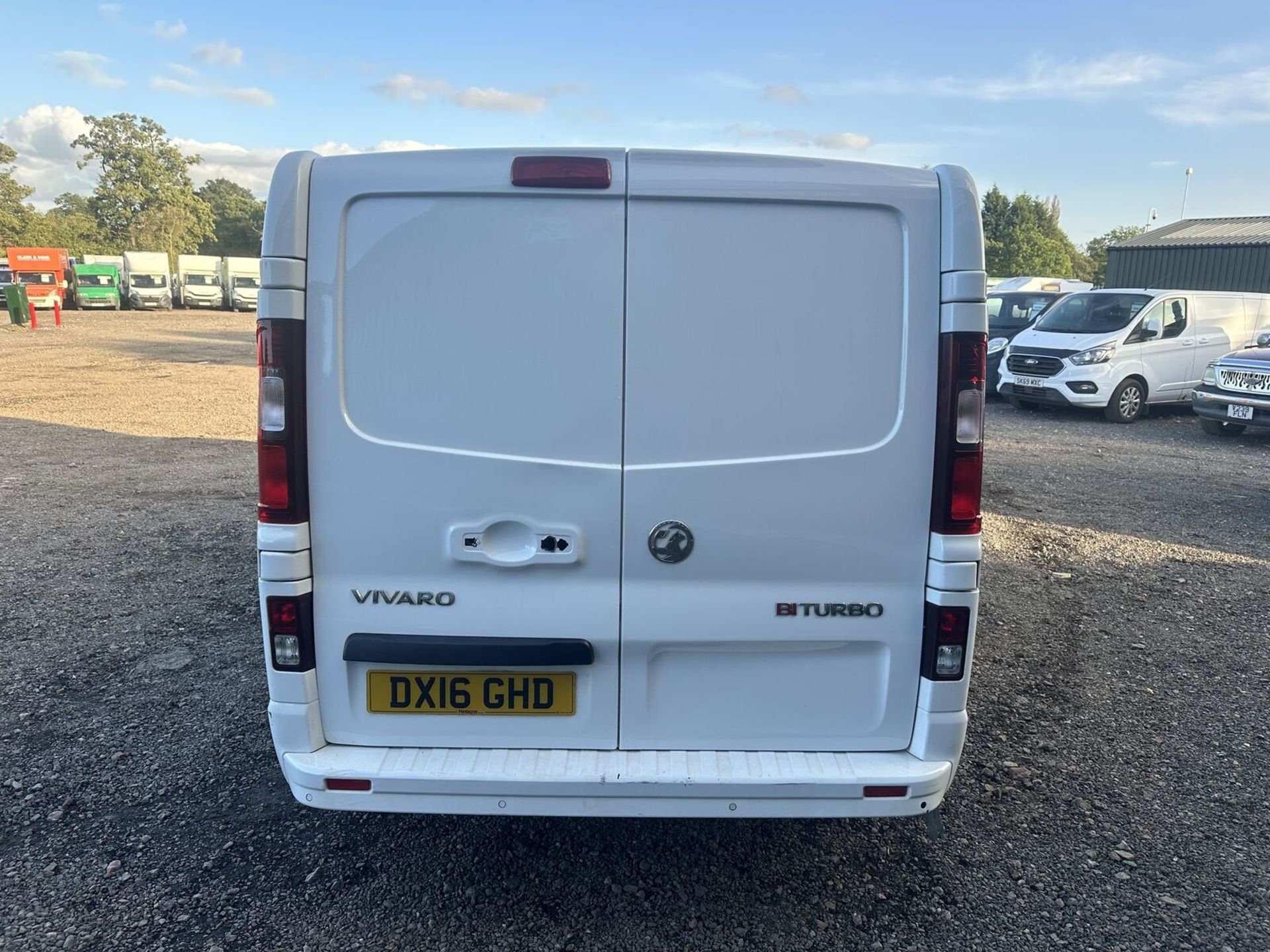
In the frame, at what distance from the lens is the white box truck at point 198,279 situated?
46.5 m

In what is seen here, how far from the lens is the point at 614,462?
9.36 feet

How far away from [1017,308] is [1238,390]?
666 centimetres

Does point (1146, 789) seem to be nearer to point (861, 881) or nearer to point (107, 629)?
point (861, 881)

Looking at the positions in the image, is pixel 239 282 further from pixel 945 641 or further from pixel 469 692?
pixel 945 641

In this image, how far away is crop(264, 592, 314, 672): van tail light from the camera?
9.53ft

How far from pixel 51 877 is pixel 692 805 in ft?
7.24

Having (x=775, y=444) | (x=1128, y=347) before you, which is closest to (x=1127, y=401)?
(x=1128, y=347)

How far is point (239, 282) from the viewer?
46406 mm

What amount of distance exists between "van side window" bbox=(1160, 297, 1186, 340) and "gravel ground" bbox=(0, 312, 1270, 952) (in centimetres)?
896

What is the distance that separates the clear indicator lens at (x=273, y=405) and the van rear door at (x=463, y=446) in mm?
78

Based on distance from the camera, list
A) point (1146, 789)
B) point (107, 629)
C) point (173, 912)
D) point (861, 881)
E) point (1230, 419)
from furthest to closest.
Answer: point (1230, 419) < point (107, 629) < point (1146, 789) < point (861, 881) < point (173, 912)

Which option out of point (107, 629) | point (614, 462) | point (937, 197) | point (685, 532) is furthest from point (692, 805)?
point (107, 629)

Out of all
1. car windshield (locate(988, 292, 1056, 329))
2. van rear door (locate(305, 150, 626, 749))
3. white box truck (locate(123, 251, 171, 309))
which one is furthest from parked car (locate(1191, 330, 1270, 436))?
white box truck (locate(123, 251, 171, 309))

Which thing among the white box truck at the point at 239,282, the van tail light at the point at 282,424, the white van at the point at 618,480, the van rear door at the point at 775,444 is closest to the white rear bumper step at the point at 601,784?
the white van at the point at 618,480
